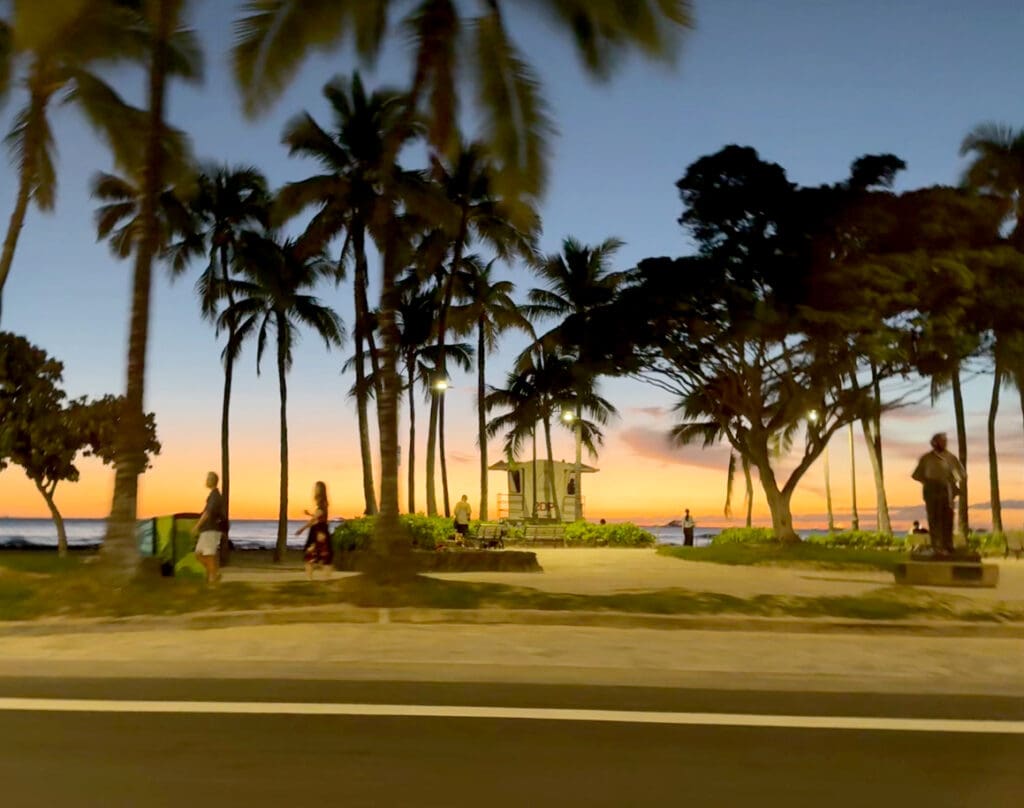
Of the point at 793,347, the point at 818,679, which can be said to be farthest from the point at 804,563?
the point at 818,679

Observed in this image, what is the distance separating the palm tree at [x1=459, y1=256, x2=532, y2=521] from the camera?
124ft

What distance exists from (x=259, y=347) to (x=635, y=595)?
79.1 feet

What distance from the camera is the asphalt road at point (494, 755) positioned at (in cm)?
538

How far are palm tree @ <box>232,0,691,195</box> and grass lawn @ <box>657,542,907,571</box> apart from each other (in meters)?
12.8

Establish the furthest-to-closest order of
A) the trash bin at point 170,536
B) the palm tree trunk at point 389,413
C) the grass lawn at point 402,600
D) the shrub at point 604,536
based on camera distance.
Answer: the shrub at point 604,536, the trash bin at point 170,536, the palm tree trunk at point 389,413, the grass lawn at point 402,600

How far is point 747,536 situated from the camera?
33625 mm

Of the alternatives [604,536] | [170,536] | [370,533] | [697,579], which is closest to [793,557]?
[697,579]

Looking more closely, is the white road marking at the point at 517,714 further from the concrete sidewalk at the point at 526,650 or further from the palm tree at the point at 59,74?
the palm tree at the point at 59,74

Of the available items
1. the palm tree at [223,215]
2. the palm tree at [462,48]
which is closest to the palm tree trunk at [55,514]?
the palm tree at [223,215]

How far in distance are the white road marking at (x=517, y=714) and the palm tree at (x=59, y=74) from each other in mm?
8552

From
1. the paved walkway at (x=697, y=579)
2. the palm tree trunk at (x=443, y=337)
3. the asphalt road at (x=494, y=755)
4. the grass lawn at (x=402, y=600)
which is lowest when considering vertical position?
the asphalt road at (x=494, y=755)

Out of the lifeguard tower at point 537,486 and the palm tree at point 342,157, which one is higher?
the palm tree at point 342,157

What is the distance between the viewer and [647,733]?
22.5ft

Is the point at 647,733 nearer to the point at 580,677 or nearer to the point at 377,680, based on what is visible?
the point at 580,677
